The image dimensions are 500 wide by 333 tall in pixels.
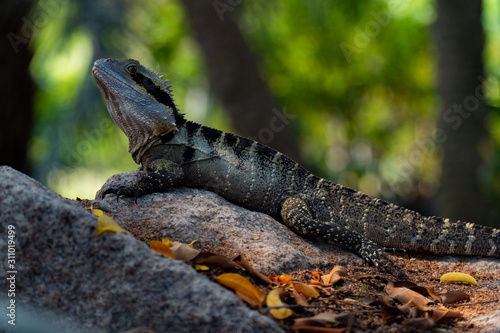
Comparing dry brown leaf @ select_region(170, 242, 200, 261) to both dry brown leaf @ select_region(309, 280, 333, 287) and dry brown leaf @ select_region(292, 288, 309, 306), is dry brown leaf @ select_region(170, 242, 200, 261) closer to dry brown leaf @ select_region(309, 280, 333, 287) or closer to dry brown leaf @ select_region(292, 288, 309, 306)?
dry brown leaf @ select_region(292, 288, 309, 306)

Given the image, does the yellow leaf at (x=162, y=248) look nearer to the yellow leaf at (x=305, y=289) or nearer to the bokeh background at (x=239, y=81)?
the yellow leaf at (x=305, y=289)

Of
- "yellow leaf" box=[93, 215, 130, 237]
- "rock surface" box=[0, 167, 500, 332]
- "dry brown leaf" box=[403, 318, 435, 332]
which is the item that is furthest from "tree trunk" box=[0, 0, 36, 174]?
"dry brown leaf" box=[403, 318, 435, 332]

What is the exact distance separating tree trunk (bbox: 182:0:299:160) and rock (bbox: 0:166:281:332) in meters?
6.46

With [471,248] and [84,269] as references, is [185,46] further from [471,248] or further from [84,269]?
[84,269]

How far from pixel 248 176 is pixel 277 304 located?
2.31 meters

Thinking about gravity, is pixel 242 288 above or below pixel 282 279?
below

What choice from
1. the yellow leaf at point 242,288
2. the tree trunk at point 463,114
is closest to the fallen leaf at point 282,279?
the yellow leaf at point 242,288

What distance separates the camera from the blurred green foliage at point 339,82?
17.1m

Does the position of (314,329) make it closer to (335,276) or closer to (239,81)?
(335,276)

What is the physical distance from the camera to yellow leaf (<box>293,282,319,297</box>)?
3061mm

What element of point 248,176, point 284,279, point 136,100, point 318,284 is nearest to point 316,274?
point 318,284

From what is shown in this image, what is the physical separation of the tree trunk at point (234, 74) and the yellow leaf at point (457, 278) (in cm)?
522

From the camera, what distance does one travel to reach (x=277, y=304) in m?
2.69

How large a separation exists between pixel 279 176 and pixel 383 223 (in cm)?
119
